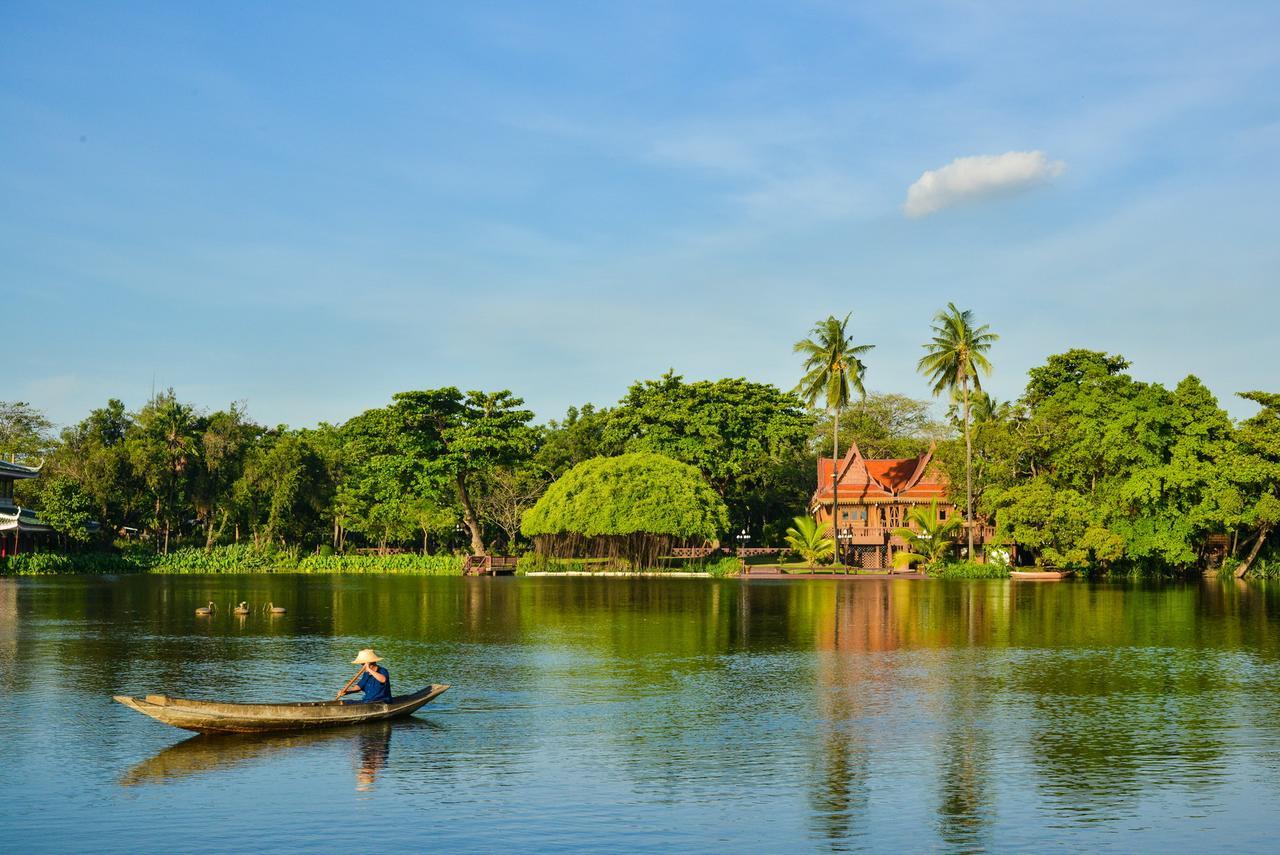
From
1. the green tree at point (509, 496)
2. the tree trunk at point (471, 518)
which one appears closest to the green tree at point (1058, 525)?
the green tree at point (509, 496)

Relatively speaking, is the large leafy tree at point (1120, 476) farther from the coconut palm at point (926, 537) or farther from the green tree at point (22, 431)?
the green tree at point (22, 431)

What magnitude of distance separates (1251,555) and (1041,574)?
538 inches

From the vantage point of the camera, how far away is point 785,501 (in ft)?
352

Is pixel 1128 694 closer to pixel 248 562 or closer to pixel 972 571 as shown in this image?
pixel 972 571

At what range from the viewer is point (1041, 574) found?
75438mm

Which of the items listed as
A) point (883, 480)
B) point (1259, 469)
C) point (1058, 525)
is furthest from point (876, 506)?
point (1259, 469)

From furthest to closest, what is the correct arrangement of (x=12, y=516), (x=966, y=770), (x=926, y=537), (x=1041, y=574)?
(x=926, y=537) < (x=12, y=516) < (x=1041, y=574) < (x=966, y=770)

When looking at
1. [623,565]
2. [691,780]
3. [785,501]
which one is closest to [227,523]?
[623,565]

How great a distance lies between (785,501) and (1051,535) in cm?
3521

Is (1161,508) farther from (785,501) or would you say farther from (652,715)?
(652,715)

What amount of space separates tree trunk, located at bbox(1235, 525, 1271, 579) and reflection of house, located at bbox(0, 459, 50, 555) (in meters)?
79.3

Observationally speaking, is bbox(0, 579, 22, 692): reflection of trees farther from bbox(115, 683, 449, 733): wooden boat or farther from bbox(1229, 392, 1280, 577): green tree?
bbox(1229, 392, 1280, 577): green tree

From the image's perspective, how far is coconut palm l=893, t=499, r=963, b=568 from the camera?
260ft

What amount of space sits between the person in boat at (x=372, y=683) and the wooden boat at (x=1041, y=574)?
59650mm
